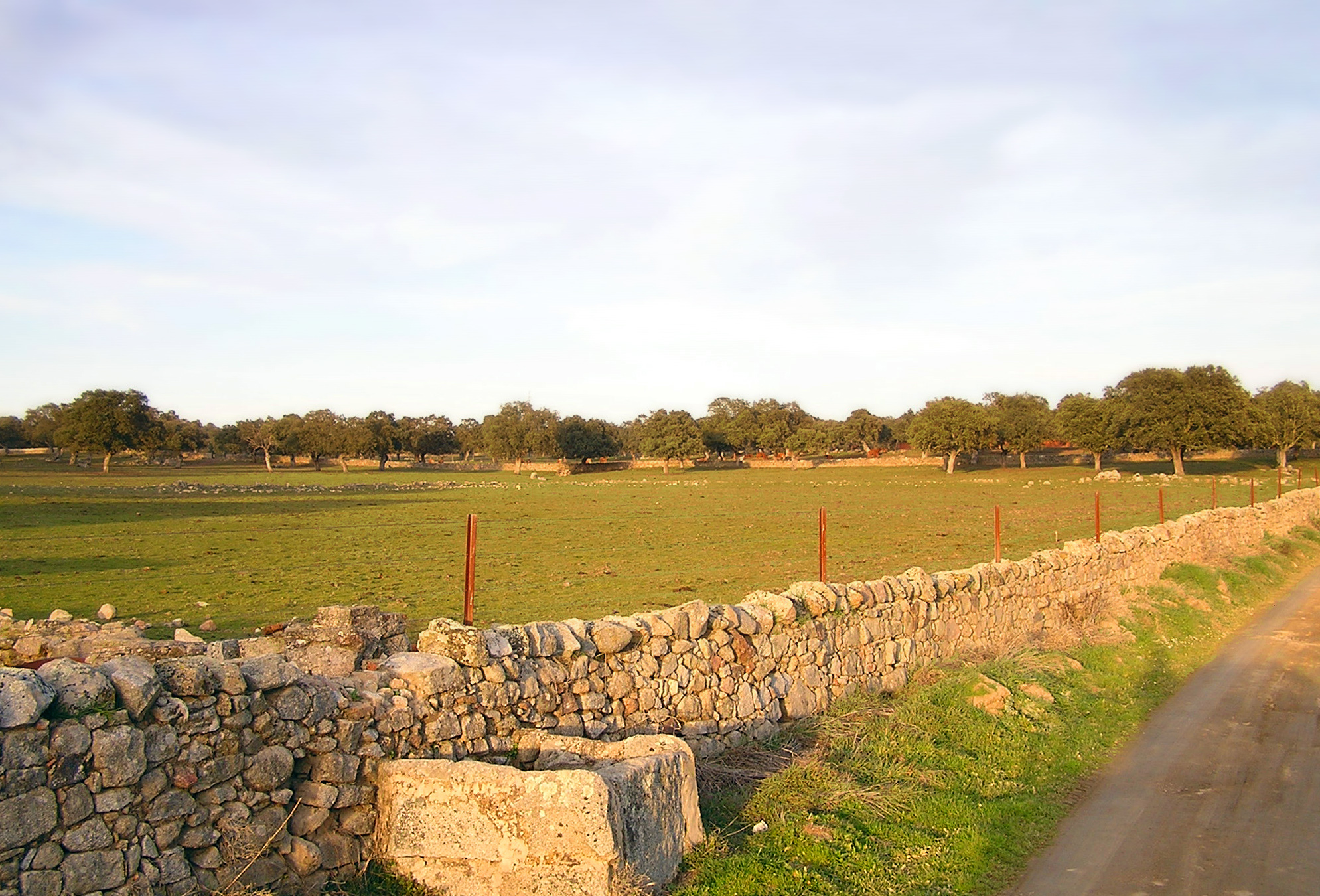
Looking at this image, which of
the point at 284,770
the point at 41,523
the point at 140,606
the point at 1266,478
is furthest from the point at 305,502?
the point at 1266,478

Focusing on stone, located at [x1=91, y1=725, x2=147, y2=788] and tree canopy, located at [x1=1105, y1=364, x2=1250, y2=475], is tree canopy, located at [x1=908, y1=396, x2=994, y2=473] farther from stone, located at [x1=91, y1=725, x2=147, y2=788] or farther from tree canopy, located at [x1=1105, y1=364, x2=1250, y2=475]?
stone, located at [x1=91, y1=725, x2=147, y2=788]

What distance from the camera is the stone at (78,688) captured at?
4.48m

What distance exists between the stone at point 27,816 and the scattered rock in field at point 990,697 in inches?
341

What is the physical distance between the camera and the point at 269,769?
5.24 metres

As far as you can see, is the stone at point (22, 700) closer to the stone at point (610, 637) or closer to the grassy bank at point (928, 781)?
the grassy bank at point (928, 781)

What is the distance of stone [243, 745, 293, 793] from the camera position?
5.17m

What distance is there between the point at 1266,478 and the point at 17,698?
246ft

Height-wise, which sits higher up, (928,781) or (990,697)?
(990,697)

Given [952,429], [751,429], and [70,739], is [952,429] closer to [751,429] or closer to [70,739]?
[751,429]

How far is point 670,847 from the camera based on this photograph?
5887mm

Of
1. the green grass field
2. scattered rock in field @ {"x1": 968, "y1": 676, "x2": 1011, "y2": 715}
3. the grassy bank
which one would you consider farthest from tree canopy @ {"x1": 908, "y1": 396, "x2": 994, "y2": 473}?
scattered rock in field @ {"x1": 968, "y1": 676, "x2": 1011, "y2": 715}

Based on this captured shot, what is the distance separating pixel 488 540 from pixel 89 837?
2572 cm

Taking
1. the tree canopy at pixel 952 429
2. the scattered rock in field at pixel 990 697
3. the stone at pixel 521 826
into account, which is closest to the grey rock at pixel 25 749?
the stone at pixel 521 826

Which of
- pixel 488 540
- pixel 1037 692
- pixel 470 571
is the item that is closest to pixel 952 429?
pixel 488 540
